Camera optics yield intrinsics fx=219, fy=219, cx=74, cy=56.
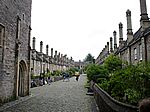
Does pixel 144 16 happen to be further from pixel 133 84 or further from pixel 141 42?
pixel 133 84

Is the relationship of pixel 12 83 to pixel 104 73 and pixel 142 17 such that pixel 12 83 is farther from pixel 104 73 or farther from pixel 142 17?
pixel 142 17

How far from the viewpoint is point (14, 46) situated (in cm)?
1697

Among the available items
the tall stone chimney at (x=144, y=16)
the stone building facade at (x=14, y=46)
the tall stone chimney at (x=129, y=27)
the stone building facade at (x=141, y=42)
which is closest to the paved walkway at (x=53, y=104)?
the stone building facade at (x=14, y=46)

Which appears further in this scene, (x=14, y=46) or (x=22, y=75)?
(x=22, y=75)

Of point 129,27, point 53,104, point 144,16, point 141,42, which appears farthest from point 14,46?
point 129,27

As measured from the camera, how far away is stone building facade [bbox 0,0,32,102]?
14.5 metres

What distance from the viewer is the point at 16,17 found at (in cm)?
1747

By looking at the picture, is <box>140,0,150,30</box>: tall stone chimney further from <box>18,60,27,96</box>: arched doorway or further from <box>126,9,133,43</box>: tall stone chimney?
<box>18,60,27,96</box>: arched doorway

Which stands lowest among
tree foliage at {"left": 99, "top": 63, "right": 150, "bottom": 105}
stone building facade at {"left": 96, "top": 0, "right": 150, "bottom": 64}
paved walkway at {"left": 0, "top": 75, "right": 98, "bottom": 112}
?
paved walkway at {"left": 0, "top": 75, "right": 98, "bottom": 112}

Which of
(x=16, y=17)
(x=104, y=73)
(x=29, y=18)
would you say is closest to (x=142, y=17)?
(x=104, y=73)

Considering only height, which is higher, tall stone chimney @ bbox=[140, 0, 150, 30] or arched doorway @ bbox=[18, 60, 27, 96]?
tall stone chimney @ bbox=[140, 0, 150, 30]

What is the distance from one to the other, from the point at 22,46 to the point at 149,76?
509 inches

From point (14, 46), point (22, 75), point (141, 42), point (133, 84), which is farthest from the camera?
point (141, 42)

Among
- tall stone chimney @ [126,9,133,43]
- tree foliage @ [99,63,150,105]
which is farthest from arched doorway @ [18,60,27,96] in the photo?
tall stone chimney @ [126,9,133,43]
